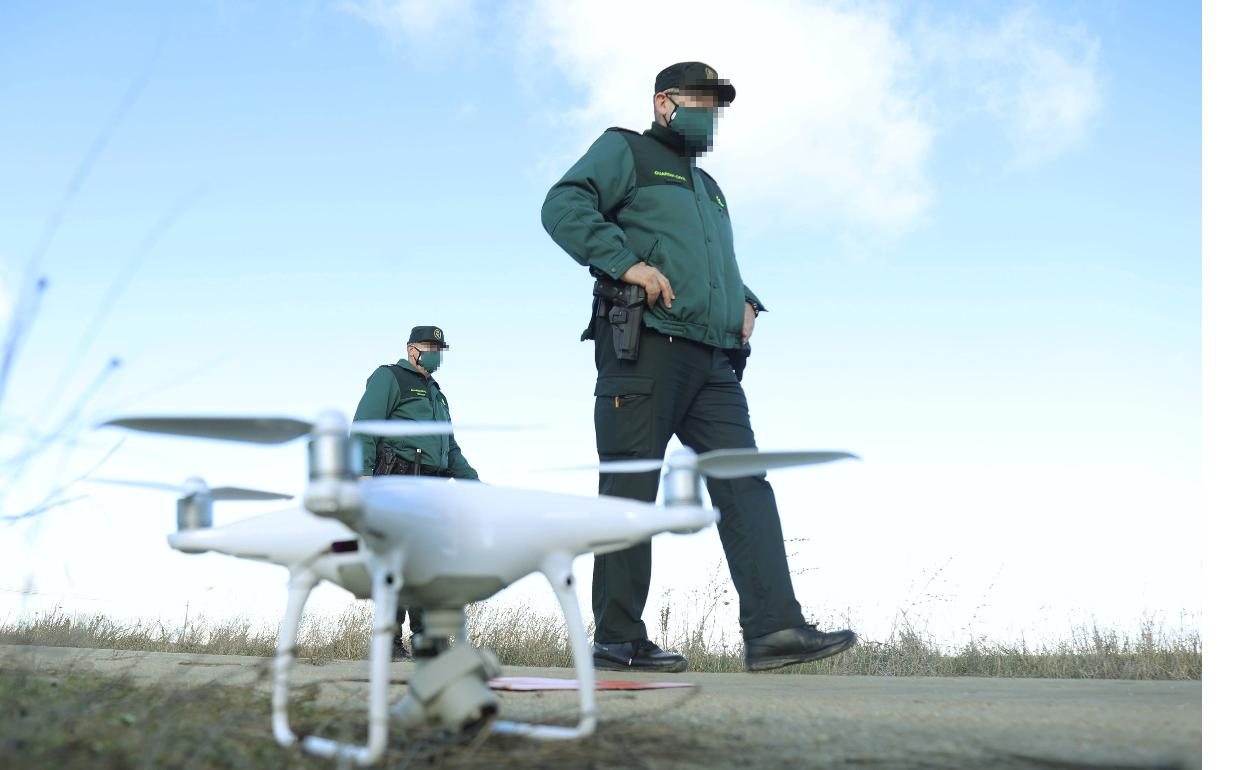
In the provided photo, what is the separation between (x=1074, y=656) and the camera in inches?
265

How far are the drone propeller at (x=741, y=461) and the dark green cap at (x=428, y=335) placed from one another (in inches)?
228

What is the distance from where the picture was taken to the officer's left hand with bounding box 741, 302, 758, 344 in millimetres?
4988

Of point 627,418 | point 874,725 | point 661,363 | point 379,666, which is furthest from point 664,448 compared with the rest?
point 379,666

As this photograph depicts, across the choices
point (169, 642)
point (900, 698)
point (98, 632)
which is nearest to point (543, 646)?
point (169, 642)

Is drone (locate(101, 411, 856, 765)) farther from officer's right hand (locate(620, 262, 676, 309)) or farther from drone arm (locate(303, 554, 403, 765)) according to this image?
officer's right hand (locate(620, 262, 676, 309))

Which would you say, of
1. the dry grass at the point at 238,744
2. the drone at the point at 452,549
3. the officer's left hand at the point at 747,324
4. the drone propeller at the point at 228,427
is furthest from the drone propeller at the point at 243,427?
the officer's left hand at the point at 747,324

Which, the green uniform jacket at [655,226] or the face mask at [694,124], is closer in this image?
the green uniform jacket at [655,226]

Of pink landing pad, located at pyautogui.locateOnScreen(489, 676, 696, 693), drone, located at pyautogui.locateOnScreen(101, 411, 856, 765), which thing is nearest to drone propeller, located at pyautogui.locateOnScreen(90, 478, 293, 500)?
drone, located at pyautogui.locateOnScreen(101, 411, 856, 765)

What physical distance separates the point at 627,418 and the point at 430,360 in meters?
3.73

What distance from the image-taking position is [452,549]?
87.5 inches

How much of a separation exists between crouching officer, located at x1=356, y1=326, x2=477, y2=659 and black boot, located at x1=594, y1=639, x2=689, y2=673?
2.64 metres

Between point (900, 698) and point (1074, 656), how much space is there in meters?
3.72

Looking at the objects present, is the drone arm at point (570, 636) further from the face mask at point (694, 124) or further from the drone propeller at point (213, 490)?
the face mask at point (694, 124)

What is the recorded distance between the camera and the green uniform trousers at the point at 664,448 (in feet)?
14.9
